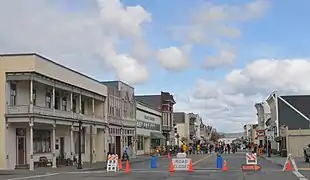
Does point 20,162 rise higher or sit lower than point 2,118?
lower

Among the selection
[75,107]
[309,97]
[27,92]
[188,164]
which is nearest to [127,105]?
[75,107]

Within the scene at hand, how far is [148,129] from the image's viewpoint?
89.6 meters

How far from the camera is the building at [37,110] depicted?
41.0 metres

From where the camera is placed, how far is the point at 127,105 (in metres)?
72.2

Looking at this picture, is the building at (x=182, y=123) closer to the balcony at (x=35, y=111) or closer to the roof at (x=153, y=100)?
the roof at (x=153, y=100)

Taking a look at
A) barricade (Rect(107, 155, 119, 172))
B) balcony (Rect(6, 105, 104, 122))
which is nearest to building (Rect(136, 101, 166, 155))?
balcony (Rect(6, 105, 104, 122))

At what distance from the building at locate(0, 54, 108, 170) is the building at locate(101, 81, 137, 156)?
10.0 m

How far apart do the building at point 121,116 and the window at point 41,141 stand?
1516 cm

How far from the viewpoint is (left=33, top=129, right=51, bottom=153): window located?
44.2 meters

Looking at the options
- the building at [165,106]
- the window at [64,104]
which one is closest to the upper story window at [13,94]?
the window at [64,104]

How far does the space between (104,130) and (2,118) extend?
65.0 ft

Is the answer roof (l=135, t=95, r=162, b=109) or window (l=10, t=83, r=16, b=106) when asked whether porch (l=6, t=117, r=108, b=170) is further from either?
roof (l=135, t=95, r=162, b=109)

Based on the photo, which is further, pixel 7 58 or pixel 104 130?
pixel 104 130

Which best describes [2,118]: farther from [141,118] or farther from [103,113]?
[141,118]
